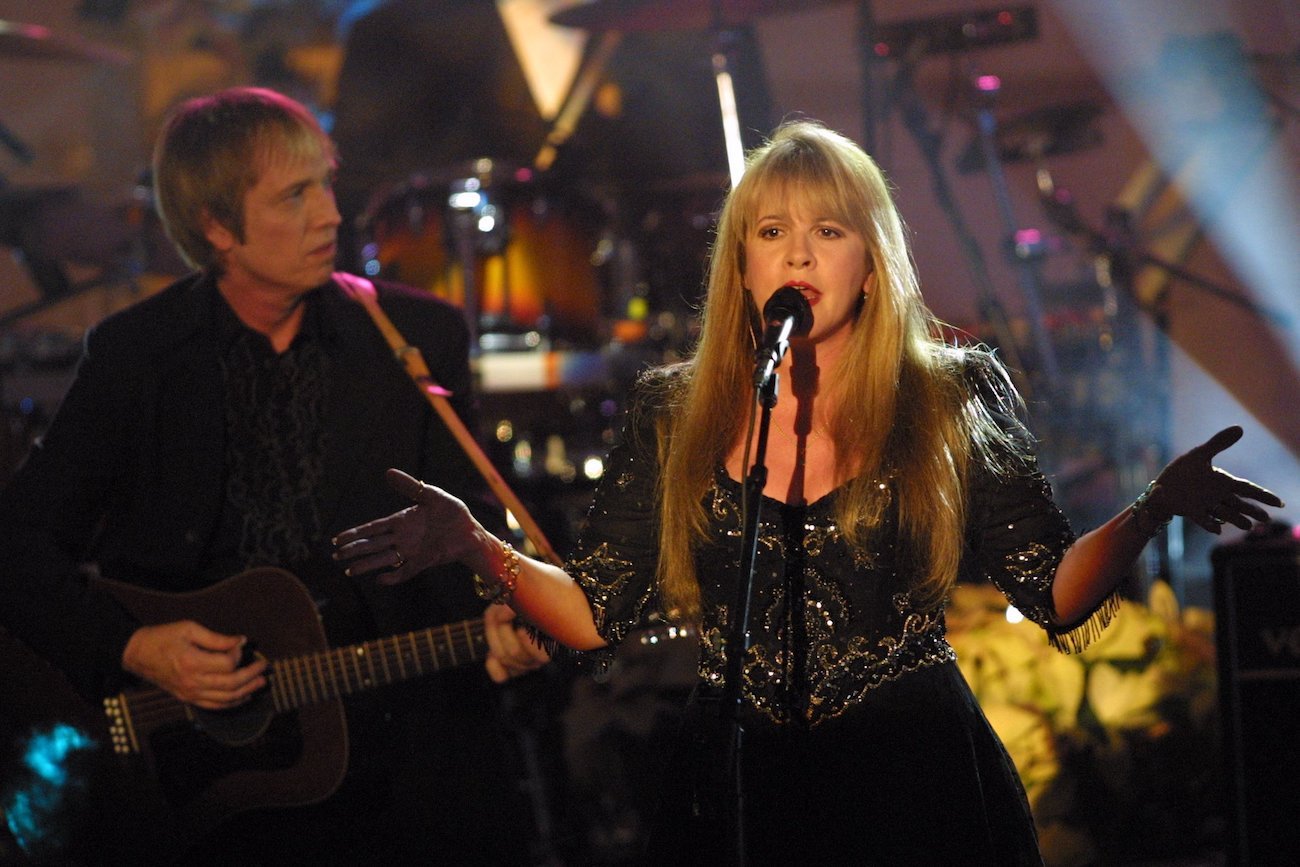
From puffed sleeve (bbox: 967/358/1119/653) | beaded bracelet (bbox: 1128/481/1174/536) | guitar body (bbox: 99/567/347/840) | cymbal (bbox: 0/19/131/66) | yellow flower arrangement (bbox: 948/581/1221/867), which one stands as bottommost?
yellow flower arrangement (bbox: 948/581/1221/867)

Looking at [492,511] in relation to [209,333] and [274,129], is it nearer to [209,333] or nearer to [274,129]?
[209,333]

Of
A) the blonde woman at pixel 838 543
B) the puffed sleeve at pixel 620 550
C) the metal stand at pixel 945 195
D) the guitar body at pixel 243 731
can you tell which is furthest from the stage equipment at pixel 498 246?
the blonde woman at pixel 838 543

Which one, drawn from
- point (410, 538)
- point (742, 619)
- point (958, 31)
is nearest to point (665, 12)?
point (958, 31)

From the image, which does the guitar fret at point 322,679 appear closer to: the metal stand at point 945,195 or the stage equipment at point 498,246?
the stage equipment at point 498,246

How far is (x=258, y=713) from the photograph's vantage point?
333cm

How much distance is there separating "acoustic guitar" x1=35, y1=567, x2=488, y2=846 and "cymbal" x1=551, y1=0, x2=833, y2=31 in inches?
130

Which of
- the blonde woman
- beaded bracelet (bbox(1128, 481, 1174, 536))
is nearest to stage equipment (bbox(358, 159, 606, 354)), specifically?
the blonde woman

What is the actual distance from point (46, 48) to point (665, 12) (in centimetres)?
295

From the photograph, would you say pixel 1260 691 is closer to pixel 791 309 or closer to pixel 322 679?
pixel 791 309

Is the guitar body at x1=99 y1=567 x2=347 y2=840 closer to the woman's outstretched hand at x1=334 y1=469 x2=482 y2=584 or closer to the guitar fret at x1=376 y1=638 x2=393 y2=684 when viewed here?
the guitar fret at x1=376 y1=638 x2=393 y2=684

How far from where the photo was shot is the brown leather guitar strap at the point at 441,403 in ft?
10.7

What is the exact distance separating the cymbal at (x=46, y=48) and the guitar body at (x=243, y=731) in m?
3.73

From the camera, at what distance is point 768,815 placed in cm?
232

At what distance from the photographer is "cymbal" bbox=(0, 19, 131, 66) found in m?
6.09
